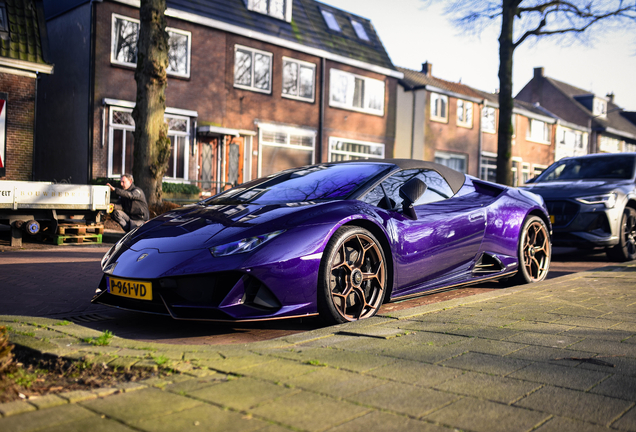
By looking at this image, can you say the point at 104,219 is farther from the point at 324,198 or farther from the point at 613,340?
the point at 613,340

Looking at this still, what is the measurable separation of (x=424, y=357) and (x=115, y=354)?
153 cm

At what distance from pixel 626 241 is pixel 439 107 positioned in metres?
23.4

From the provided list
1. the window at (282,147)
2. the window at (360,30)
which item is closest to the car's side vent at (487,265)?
the window at (282,147)

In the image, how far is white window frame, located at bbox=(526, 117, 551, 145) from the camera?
131 ft

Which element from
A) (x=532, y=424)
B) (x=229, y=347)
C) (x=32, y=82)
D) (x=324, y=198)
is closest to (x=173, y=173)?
(x=32, y=82)

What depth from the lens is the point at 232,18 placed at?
21031mm

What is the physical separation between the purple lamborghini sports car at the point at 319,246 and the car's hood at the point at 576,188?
→ 3359 millimetres

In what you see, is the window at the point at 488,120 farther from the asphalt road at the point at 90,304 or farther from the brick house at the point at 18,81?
the asphalt road at the point at 90,304

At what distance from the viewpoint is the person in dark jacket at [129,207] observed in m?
10.2

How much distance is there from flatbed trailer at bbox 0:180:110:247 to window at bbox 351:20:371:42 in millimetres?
18486

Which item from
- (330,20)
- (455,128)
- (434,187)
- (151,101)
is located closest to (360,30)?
(330,20)

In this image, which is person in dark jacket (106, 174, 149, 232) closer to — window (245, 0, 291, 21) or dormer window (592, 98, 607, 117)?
window (245, 0, 291, 21)

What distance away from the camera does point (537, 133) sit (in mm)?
40812

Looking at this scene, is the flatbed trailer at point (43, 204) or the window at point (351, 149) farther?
Result: the window at point (351, 149)
